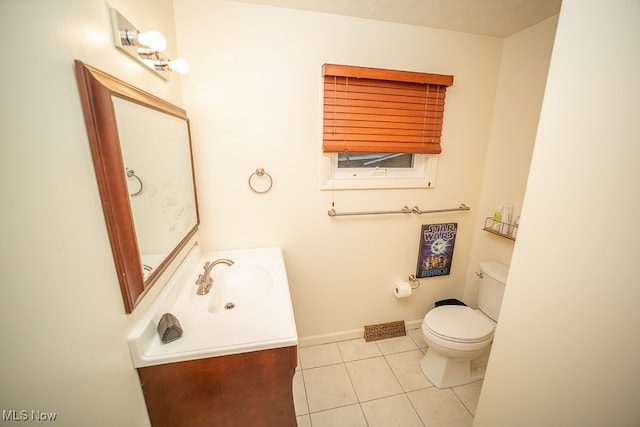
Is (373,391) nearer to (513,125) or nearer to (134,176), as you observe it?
(134,176)

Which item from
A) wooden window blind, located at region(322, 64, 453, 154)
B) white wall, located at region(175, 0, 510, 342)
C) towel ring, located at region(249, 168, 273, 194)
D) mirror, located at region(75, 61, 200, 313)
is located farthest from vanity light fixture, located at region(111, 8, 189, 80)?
wooden window blind, located at region(322, 64, 453, 154)

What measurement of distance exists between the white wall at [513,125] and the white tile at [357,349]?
45.5 inches

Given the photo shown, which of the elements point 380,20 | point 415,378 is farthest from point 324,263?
point 380,20

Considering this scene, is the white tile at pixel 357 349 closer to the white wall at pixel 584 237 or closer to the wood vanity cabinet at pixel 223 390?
the wood vanity cabinet at pixel 223 390

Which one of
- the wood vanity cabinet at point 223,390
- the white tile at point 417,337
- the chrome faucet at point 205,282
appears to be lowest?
the white tile at point 417,337

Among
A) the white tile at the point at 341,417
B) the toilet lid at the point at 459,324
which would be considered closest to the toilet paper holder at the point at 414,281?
the toilet lid at the point at 459,324

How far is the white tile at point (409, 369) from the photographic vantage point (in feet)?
5.57

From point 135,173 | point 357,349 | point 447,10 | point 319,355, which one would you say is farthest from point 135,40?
point 357,349

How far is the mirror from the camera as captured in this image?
66 cm

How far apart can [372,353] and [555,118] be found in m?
1.90

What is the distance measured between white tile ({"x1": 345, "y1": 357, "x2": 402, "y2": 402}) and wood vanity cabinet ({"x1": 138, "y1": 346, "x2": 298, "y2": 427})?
85 centimetres

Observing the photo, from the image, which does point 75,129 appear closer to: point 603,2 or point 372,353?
point 603,2

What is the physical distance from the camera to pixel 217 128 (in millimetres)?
1474

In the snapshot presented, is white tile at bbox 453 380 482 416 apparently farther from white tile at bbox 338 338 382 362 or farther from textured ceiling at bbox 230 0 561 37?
textured ceiling at bbox 230 0 561 37
